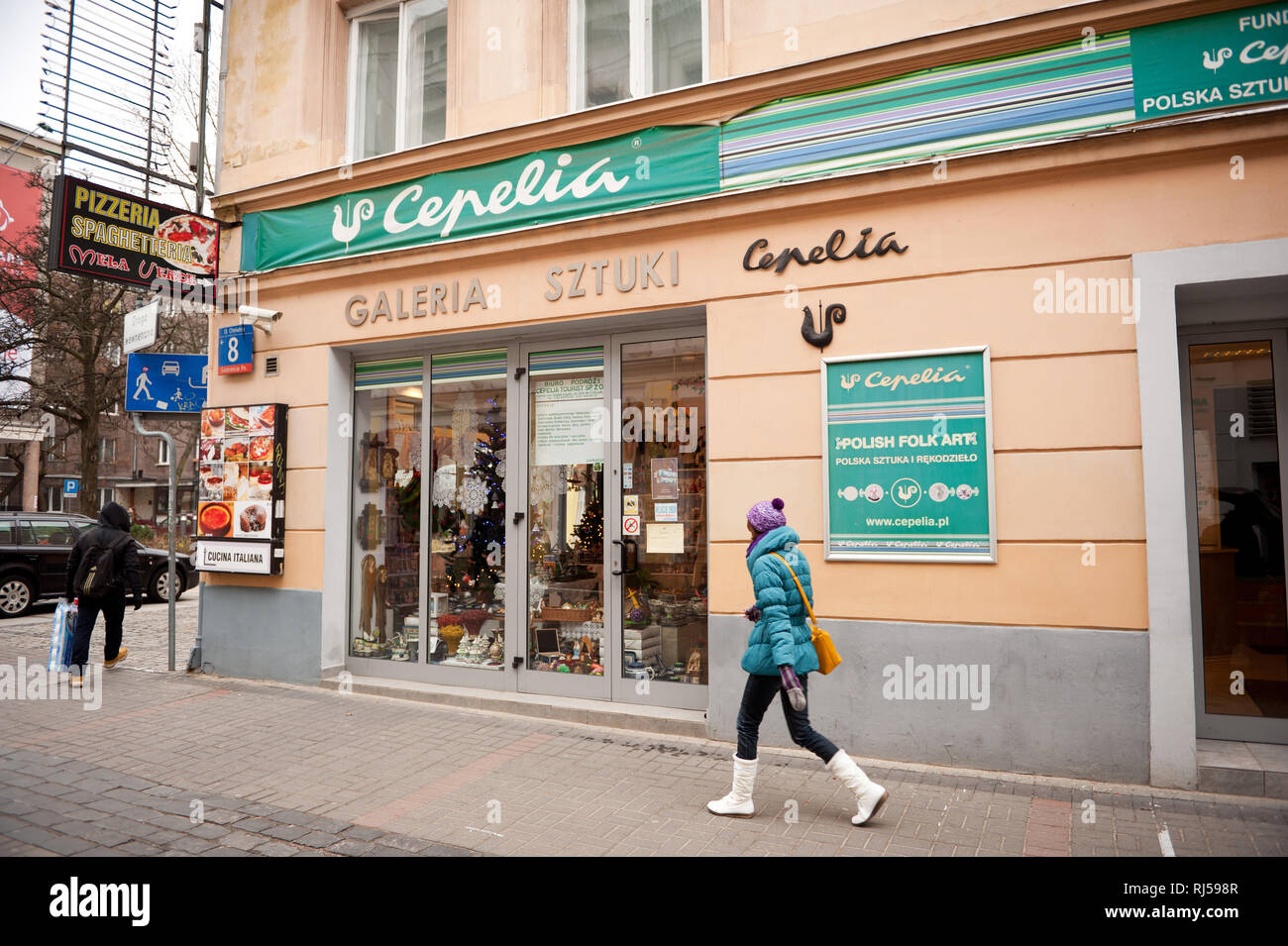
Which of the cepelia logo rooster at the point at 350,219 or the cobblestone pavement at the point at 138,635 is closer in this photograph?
the cepelia logo rooster at the point at 350,219

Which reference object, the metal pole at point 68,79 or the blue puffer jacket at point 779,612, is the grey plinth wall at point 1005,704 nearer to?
the blue puffer jacket at point 779,612

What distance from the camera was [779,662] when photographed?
425cm

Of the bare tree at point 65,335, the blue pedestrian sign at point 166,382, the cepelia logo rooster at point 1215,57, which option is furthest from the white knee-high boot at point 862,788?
the bare tree at point 65,335

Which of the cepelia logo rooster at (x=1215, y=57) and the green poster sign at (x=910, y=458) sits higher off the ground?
the cepelia logo rooster at (x=1215, y=57)

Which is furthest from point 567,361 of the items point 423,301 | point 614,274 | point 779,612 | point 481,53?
point 779,612

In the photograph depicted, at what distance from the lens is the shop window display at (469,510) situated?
7484 millimetres

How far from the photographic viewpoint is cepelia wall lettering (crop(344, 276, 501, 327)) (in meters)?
Result: 7.33

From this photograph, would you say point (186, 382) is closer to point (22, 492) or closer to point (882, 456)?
point (882, 456)

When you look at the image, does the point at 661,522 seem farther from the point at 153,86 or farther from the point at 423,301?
the point at 153,86

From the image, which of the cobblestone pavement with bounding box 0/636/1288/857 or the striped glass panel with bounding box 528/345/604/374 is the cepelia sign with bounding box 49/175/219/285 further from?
the cobblestone pavement with bounding box 0/636/1288/857

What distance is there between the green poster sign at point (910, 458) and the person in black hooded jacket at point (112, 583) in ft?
24.1

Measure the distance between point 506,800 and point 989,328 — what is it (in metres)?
4.41

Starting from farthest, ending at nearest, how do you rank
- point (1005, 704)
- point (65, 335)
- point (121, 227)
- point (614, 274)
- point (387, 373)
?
point (65, 335) < point (387, 373) < point (121, 227) < point (614, 274) < point (1005, 704)

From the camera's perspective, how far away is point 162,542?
97.9 ft
